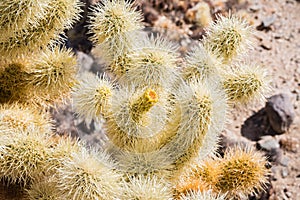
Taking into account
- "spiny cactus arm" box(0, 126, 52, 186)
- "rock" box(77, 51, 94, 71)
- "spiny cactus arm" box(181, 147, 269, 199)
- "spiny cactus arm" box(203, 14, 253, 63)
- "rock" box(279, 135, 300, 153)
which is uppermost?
"spiny cactus arm" box(203, 14, 253, 63)

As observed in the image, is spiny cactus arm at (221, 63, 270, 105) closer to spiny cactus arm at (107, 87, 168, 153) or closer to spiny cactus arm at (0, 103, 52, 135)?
spiny cactus arm at (107, 87, 168, 153)

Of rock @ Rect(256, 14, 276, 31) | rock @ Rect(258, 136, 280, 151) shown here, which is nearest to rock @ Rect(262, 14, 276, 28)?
rock @ Rect(256, 14, 276, 31)

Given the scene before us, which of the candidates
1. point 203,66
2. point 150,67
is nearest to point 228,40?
point 203,66

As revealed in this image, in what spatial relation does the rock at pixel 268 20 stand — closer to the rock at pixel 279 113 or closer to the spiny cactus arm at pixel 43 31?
the rock at pixel 279 113

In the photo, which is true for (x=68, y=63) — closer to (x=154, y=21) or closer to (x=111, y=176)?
(x=111, y=176)

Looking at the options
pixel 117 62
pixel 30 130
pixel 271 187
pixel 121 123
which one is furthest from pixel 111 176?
pixel 271 187

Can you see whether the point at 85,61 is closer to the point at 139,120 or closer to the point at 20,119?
the point at 20,119
